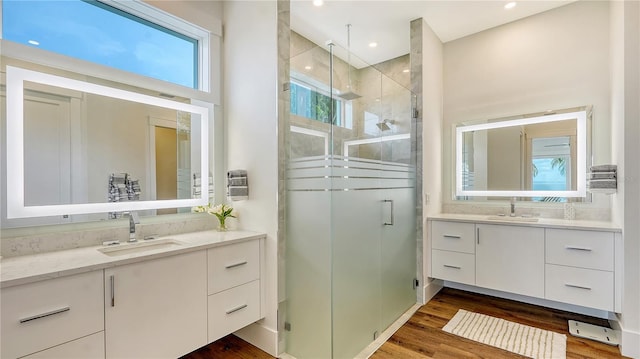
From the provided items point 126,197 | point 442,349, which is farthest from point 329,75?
point 442,349

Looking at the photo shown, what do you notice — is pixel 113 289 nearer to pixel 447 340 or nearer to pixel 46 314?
pixel 46 314

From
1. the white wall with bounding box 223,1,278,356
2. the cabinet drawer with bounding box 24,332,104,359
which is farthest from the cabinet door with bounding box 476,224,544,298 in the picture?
the cabinet drawer with bounding box 24,332,104,359

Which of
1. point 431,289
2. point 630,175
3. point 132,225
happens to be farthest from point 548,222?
point 132,225

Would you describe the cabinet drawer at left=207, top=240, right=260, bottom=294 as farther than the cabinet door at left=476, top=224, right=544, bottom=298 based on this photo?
No

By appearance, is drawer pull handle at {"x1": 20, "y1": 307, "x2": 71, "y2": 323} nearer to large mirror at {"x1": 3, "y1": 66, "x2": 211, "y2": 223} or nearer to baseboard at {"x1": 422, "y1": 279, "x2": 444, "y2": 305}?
large mirror at {"x1": 3, "y1": 66, "x2": 211, "y2": 223}

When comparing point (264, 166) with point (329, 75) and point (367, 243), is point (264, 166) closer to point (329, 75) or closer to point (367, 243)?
point (329, 75)

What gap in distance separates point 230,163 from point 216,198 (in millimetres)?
342

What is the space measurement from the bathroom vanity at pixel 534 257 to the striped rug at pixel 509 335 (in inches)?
12.0

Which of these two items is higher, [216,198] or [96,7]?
[96,7]

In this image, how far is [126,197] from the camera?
2098 millimetres

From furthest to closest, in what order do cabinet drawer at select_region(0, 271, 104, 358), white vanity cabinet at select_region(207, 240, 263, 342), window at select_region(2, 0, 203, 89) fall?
white vanity cabinet at select_region(207, 240, 263, 342) → window at select_region(2, 0, 203, 89) → cabinet drawer at select_region(0, 271, 104, 358)

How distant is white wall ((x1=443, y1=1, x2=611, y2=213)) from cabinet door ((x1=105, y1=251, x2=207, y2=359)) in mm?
2877

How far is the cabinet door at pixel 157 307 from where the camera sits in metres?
1.49

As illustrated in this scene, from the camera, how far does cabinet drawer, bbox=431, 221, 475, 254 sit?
2.85 m
